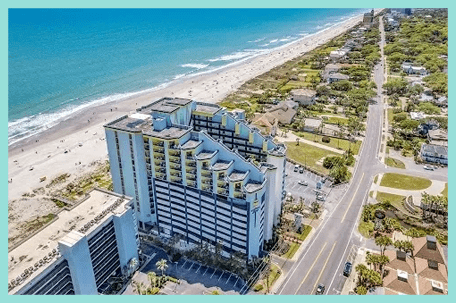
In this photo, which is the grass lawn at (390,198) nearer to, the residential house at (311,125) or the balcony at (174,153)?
the residential house at (311,125)

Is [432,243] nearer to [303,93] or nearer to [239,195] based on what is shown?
[239,195]

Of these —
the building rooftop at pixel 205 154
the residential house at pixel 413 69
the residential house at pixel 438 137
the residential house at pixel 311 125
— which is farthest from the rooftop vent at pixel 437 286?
the residential house at pixel 413 69

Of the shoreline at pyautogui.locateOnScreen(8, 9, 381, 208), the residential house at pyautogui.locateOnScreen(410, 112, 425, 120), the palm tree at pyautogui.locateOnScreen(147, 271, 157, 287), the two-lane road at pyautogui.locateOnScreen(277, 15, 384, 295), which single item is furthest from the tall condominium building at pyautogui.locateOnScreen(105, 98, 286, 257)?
the residential house at pyautogui.locateOnScreen(410, 112, 425, 120)

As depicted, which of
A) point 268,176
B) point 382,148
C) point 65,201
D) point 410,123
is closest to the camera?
point 268,176

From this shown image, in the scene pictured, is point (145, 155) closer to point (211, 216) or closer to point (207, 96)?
point (211, 216)

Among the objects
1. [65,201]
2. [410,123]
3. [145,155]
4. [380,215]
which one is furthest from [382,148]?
[65,201]
